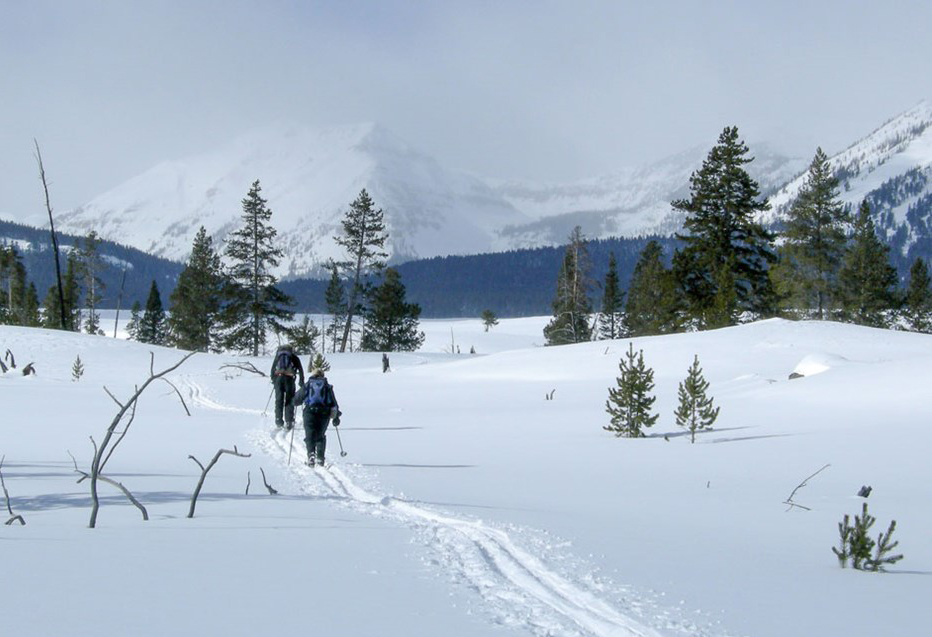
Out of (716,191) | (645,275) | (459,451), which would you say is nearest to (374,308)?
(645,275)

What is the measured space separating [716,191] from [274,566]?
121 feet

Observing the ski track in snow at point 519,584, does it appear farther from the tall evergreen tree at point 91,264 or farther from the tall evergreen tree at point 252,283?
the tall evergreen tree at point 91,264

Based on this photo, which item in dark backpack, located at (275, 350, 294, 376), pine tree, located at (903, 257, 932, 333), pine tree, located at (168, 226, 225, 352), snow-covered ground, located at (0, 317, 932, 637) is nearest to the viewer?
snow-covered ground, located at (0, 317, 932, 637)

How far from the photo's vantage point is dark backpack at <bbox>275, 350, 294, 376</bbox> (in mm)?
16141

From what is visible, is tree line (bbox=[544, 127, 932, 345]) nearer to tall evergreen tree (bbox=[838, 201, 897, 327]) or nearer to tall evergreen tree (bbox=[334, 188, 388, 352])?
tall evergreen tree (bbox=[838, 201, 897, 327])

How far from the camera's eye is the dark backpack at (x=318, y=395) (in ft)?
38.7

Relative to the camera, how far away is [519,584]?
4.91 meters

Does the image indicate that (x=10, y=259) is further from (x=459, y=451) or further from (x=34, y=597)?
(x=34, y=597)

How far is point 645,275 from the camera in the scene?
5909 cm

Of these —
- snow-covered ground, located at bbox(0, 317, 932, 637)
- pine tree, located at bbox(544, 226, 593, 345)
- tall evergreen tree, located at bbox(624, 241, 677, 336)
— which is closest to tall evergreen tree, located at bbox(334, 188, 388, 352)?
pine tree, located at bbox(544, 226, 593, 345)

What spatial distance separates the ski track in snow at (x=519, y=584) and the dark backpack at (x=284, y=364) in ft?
27.1

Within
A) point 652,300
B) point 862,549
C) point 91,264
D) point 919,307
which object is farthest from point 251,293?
point 862,549

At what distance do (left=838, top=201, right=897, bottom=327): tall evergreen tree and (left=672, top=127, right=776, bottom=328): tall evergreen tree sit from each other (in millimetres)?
11453

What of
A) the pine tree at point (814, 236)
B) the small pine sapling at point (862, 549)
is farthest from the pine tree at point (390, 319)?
the small pine sapling at point (862, 549)
